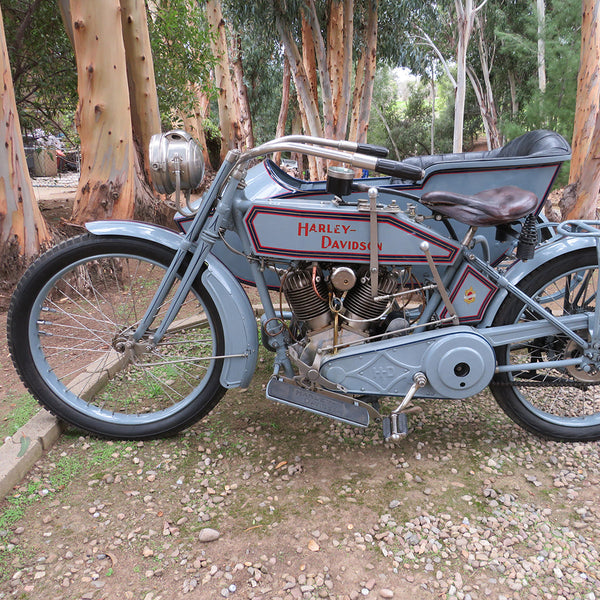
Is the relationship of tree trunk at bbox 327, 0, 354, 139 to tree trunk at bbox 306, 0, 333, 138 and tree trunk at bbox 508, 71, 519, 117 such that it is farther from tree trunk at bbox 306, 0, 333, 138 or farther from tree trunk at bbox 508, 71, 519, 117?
tree trunk at bbox 508, 71, 519, 117

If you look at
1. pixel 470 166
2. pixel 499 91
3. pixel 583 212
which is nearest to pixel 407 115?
pixel 499 91

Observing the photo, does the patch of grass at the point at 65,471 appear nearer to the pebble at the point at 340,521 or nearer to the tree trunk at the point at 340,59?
the pebble at the point at 340,521

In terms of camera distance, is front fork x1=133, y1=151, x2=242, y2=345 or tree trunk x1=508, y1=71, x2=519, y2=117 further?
tree trunk x1=508, y1=71, x2=519, y2=117

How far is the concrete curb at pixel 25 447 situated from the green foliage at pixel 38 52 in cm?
638

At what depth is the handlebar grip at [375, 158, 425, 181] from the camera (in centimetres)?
197

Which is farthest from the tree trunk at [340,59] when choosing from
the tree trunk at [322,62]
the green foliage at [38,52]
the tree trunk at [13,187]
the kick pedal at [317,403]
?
the kick pedal at [317,403]

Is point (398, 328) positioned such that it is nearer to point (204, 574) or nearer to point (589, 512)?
point (589, 512)

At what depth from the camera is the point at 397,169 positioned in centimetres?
201

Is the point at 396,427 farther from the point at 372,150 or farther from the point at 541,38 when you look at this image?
the point at 541,38

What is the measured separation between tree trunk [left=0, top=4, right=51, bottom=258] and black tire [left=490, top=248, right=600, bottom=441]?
3884 millimetres

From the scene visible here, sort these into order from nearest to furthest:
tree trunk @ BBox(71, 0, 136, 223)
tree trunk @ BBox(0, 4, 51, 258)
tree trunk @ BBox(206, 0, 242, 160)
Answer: tree trunk @ BBox(0, 4, 51, 258) < tree trunk @ BBox(71, 0, 136, 223) < tree trunk @ BBox(206, 0, 242, 160)

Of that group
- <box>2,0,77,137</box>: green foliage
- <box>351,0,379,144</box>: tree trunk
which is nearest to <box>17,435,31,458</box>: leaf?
<box>2,0,77,137</box>: green foliage

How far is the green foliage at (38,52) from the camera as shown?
6801 millimetres

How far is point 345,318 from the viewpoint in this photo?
225 cm
